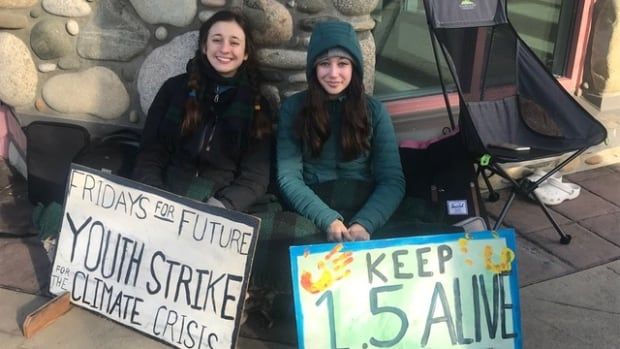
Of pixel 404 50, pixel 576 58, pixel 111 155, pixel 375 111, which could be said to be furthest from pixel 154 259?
pixel 576 58

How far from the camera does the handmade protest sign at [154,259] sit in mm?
2361

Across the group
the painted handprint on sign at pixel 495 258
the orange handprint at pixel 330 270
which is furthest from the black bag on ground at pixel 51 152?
the painted handprint on sign at pixel 495 258

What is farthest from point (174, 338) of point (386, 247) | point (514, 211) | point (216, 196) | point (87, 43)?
point (514, 211)

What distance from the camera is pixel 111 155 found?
10.0 feet

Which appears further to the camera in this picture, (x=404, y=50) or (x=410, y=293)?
(x=404, y=50)

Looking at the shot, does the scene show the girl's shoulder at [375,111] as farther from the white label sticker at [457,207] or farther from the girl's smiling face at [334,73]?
the white label sticker at [457,207]

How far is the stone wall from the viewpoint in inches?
118

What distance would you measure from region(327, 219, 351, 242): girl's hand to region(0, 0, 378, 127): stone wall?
803mm

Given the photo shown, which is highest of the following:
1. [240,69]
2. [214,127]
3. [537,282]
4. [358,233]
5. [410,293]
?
[240,69]

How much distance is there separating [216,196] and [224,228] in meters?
0.44

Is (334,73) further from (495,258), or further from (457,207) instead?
(495,258)

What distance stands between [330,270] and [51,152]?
5.88 feet

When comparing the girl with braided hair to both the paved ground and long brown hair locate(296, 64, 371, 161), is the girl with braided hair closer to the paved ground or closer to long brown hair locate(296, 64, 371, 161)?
long brown hair locate(296, 64, 371, 161)

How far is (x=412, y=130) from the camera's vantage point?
144 inches
